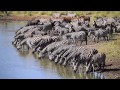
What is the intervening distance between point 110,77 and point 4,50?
1647 mm

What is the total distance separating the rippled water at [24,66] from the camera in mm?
4734

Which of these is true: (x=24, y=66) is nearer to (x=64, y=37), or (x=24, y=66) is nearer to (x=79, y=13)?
(x=64, y=37)

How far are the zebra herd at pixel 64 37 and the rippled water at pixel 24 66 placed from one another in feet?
0.30

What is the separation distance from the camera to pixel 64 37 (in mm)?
4895

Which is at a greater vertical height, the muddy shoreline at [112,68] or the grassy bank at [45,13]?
the grassy bank at [45,13]

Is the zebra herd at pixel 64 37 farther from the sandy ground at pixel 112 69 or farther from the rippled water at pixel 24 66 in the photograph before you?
the sandy ground at pixel 112 69

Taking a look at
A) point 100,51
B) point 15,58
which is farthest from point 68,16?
point 15,58

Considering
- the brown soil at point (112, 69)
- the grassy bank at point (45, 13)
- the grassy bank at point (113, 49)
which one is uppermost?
the grassy bank at point (45, 13)

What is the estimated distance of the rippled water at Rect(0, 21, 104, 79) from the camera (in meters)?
4.73

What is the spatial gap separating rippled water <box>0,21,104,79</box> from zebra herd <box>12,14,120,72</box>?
0.30ft

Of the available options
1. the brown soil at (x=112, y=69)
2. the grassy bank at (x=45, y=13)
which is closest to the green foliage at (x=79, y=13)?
the grassy bank at (x=45, y=13)

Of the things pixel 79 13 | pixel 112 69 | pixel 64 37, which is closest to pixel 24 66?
pixel 64 37

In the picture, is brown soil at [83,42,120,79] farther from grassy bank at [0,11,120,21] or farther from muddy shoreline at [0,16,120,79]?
grassy bank at [0,11,120,21]
